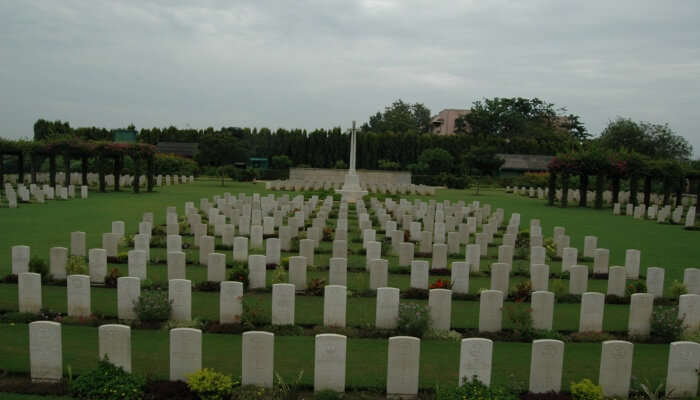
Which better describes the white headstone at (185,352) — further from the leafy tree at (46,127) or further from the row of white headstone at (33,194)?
the leafy tree at (46,127)

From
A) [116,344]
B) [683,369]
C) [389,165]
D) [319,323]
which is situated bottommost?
[319,323]

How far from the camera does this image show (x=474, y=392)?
18.9ft

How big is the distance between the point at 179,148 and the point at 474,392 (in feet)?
231

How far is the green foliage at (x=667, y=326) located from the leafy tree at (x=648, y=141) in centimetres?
5429

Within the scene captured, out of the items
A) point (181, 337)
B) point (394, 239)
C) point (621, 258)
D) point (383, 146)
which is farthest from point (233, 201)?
point (383, 146)

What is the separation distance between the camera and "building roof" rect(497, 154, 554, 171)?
65.8m

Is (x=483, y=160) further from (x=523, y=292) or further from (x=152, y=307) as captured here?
(x=152, y=307)

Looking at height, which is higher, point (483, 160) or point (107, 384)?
point (483, 160)

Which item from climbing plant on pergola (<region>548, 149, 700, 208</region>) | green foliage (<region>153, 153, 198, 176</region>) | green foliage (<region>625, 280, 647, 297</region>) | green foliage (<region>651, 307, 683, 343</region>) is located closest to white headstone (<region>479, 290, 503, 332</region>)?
green foliage (<region>651, 307, 683, 343</region>)

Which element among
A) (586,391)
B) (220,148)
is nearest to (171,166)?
(220,148)

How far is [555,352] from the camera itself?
20.5ft

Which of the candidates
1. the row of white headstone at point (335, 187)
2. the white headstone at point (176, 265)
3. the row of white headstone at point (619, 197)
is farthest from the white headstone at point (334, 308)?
the row of white headstone at point (335, 187)

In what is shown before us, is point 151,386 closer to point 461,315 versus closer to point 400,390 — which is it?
point 400,390

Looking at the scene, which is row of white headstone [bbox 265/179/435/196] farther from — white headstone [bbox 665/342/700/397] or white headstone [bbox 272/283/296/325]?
white headstone [bbox 665/342/700/397]
